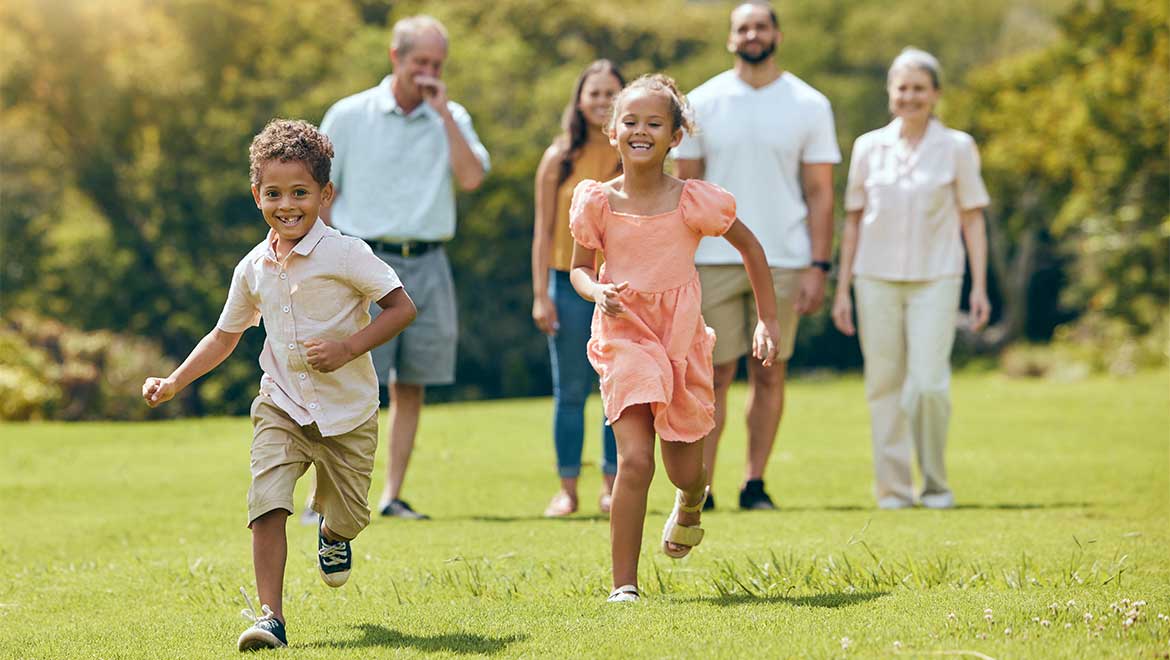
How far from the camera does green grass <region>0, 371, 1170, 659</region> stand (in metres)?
4.77

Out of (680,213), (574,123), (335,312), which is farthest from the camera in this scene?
(574,123)

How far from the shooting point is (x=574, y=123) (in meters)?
8.47

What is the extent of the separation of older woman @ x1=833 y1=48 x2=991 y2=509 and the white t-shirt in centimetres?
51

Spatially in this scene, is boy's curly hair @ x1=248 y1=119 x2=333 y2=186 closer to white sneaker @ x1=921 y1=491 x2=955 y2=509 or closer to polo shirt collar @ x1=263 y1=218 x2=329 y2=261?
polo shirt collar @ x1=263 y1=218 x2=329 y2=261

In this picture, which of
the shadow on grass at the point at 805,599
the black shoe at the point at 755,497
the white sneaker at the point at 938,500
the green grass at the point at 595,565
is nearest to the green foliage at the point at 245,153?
the green grass at the point at 595,565

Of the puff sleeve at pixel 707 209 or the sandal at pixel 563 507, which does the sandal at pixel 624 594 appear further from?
the sandal at pixel 563 507

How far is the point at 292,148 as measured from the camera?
518 centimetres

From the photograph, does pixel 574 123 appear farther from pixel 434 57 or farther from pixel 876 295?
pixel 876 295

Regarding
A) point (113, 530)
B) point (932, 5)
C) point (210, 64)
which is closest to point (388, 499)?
point (113, 530)

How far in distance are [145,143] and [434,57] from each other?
26140 mm

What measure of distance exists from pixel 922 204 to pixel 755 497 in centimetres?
193

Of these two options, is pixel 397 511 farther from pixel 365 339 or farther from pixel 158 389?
pixel 365 339

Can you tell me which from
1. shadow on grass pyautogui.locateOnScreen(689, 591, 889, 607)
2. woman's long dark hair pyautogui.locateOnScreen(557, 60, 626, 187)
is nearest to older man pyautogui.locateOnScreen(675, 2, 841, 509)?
woman's long dark hair pyautogui.locateOnScreen(557, 60, 626, 187)

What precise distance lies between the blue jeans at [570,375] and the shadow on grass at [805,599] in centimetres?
300
